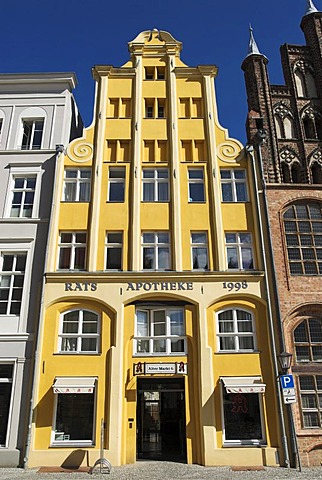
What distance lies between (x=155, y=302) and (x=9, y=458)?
23.7 ft

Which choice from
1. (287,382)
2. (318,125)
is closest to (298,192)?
(318,125)

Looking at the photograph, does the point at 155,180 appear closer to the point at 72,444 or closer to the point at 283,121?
the point at 283,121

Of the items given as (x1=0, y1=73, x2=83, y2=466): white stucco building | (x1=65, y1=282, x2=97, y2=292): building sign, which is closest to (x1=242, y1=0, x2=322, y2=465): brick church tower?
(x1=65, y1=282, x2=97, y2=292): building sign

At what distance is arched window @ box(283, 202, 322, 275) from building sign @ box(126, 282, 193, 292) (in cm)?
451

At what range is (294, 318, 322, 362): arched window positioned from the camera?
592 inches

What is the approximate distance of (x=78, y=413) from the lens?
551 inches

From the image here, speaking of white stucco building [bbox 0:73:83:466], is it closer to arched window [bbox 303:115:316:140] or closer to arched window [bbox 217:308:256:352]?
arched window [bbox 217:308:256:352]

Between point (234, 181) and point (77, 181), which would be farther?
point (234, 181)

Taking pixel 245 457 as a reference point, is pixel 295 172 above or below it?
above

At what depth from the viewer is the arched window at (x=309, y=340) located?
15039mm

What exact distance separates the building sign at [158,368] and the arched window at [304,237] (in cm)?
606

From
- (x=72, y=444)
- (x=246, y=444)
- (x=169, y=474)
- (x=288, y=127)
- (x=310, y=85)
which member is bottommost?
(x=169, y=474)

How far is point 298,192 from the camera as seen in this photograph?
57.4 feet

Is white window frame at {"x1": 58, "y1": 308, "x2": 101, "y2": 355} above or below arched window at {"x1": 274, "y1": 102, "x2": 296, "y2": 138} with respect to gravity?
below
